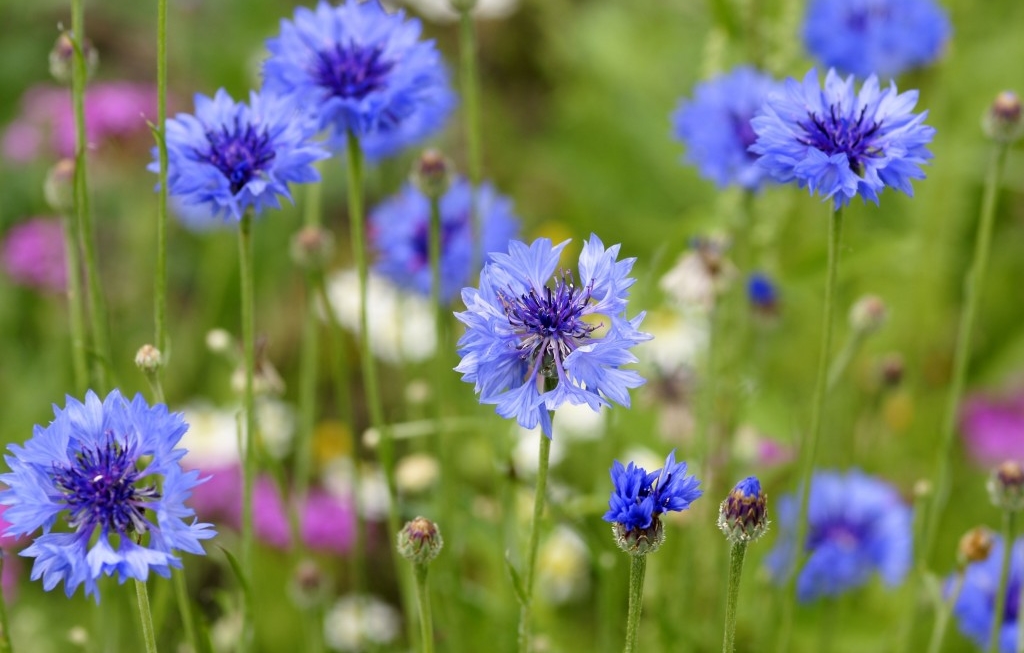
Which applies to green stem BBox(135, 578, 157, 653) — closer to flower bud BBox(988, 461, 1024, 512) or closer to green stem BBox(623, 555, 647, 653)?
green stem BBox(623, 555, 647, 653)

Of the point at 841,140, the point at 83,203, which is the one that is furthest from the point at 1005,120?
Result: the point at 83,203

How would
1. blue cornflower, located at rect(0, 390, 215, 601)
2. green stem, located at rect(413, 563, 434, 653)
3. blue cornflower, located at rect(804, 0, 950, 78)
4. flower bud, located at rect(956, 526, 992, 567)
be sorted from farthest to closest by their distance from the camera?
blue cornflower, located at rect(804, 0, 950, 78) → flower bud, located at rect(956, 526, 992, 567) → green stem, located at rect(413, 563, 434, 653) → blue cornflower, located at rect(0, 390, 215, 601)

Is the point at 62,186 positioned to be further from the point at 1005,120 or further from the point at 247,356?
the point at 1005,120

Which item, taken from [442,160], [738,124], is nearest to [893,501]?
[738,124]

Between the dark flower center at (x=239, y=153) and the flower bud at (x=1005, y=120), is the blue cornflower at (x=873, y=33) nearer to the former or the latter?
the flower bud at (x=1005, y=120)

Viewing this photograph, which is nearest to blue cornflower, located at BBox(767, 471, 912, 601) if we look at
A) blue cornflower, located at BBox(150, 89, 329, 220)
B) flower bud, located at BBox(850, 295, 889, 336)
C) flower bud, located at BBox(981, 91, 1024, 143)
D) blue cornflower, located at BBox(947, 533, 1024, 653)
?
blue cornflower, located at BBox(947, 533, 1024, 653)

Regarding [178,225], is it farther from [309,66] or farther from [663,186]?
[309,66]

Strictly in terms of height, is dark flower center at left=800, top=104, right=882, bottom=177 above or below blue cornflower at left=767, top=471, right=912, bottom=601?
above
